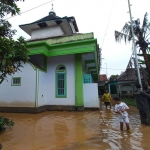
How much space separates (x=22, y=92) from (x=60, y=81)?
2.82 m

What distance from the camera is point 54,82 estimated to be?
10477mm

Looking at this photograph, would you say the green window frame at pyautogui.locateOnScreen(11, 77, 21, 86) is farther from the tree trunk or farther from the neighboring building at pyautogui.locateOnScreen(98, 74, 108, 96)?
the neighboring building at pyautogui.locateOnScreen(98, 74, 108, 96)

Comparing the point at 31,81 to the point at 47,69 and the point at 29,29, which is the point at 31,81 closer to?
the point at 47,69

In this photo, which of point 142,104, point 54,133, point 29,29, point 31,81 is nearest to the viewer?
point 54,133

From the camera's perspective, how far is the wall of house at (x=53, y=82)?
32.8ft

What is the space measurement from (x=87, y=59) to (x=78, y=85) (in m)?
3.30

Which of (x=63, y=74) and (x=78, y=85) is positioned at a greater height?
(x=63, y=74)

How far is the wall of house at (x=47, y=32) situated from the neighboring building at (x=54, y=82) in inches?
154

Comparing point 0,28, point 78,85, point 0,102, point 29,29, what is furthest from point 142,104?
point 29,29

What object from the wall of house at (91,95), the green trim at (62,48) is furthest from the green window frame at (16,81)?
the wall of house at (91,95)

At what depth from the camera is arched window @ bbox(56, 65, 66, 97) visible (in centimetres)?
1032

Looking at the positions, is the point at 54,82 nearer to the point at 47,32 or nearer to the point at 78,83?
the point at 78,83

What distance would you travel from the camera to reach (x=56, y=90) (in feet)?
34.0

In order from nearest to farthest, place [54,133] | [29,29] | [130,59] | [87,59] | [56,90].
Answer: [54,133] < [56,90] < [87,59] < [130,59] < [29,29]
